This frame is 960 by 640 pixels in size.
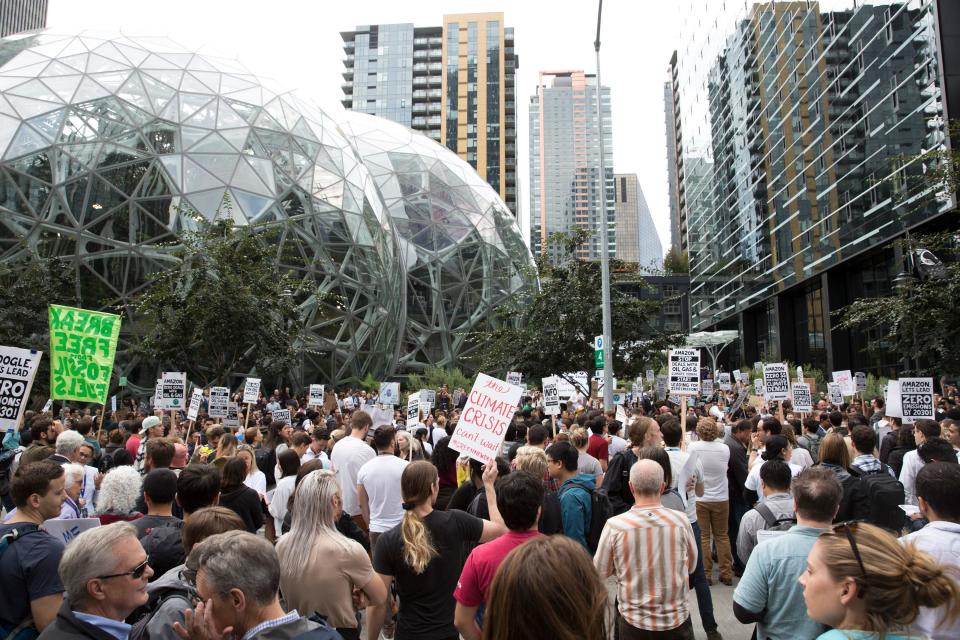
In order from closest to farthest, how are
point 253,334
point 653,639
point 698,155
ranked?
point 653,639 → point 253,334 → point 698,155

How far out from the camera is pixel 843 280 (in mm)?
Result: 37562

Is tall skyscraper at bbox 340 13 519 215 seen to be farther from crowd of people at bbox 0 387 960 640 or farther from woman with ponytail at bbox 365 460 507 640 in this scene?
woman with ponytail at bbox 365 460 507 640

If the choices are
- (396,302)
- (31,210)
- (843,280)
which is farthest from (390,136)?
(843,280)

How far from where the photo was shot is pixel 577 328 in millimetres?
23875

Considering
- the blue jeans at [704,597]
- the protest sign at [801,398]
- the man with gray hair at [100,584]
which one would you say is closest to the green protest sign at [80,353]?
the man with gray hair at [100,584]

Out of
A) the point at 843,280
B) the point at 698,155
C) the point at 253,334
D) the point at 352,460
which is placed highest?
the point at 698,155

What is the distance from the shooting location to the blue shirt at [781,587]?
11.7 ft

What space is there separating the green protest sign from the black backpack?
392 inches

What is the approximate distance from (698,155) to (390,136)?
31.4m

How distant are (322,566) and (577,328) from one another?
67.1 feet

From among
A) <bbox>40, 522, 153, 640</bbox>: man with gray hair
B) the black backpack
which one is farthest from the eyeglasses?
the black backpack

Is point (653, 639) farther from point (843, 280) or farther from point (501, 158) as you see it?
point (501, 158)

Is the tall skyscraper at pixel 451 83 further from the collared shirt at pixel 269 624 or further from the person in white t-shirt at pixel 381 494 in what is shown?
the collared shirt at pixel 269 624

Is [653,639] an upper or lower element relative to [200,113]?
lower
